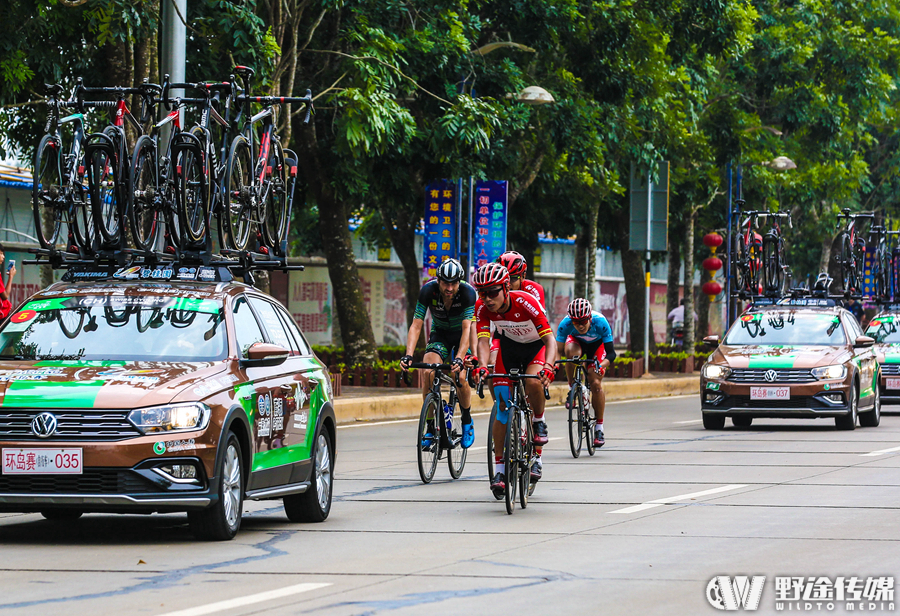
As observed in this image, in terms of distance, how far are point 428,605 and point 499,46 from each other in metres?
22.0

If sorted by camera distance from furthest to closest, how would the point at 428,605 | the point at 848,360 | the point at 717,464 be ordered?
the point at 848,360 < the point at 717,464 < the point at 428,605

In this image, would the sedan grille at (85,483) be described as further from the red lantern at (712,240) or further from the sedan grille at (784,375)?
the red lantern at (712,240)

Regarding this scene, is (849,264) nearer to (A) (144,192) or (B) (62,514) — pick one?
(A) (144,192)

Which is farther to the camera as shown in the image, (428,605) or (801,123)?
(801,123)

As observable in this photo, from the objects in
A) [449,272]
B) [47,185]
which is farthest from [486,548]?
[47,185]

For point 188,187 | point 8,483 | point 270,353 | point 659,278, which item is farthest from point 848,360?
point 659,278

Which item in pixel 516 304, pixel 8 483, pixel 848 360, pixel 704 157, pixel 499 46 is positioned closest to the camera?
pixel 8 483

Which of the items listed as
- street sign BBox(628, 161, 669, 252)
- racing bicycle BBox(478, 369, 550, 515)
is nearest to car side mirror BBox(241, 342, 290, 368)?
racing bicycle BBox(478, 369, 550, 515)

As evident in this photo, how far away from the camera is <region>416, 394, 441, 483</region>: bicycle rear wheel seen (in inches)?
543

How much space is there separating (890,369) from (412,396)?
8308mm

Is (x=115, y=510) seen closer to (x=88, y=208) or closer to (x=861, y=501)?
(x=88, y=208)

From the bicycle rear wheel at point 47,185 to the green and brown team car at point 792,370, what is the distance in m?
11.5

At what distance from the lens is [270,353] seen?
9.85m

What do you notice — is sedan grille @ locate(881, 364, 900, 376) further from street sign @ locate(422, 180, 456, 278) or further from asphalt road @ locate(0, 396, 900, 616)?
asphalt road @ locate(0, 396, 900, 616)
